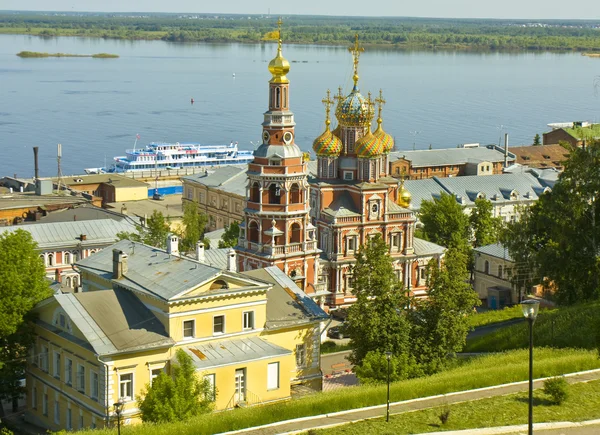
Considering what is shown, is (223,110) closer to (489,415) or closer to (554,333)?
(554,333)

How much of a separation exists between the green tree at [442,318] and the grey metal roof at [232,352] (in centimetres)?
381

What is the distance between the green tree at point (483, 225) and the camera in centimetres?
5459

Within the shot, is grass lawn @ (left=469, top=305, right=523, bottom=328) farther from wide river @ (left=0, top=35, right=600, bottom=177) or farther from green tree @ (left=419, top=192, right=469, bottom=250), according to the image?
wide river @ (left=0, top=35, right=600, bottom=177)

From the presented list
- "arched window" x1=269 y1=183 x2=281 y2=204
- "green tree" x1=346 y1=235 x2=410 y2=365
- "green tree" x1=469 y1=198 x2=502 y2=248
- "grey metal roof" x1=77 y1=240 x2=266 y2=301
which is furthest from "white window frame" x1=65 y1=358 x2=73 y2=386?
"green tree" x1=469 y1=198 x2=502 y2=248

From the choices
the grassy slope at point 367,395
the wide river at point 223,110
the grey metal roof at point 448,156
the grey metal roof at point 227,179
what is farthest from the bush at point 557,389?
the wide river at point 223,110

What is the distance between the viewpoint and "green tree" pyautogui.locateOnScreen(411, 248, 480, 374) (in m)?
30.3

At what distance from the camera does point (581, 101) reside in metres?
156

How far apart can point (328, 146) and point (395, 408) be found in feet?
79.8

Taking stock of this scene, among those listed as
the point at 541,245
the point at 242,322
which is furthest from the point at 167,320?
the point at 541,245

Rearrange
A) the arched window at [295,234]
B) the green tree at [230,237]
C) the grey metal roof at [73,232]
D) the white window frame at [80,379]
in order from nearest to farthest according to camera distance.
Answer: the white window frame at [80,379]
the arched window at [295,234]
the grey metal roof at [73,232]
the green tree at [230,237]

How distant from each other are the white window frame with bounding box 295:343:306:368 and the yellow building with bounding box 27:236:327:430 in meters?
0.07

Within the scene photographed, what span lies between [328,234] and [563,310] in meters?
13.8

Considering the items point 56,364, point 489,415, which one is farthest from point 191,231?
point 489,415

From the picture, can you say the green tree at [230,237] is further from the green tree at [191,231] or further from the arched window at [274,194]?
the arched window at [274,194]
